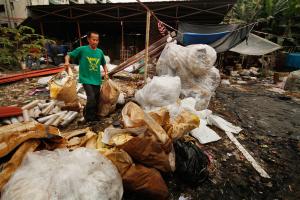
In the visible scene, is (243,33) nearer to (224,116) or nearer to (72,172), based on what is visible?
(224,116)

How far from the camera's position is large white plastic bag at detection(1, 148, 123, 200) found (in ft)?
3.65

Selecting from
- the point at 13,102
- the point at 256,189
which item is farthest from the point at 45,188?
the point at 13,102

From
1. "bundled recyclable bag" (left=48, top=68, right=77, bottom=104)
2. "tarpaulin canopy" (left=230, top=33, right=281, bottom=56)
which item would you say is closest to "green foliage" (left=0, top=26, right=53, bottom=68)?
"bundled recyclable bag" (left=48, top=68, right=77, bottom=104)

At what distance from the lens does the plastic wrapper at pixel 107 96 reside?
10.0ft

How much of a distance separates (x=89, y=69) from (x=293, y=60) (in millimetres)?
10736

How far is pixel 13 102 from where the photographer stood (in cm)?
396

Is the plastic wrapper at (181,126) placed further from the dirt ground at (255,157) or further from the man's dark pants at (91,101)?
the man's dark pants at (91,101)

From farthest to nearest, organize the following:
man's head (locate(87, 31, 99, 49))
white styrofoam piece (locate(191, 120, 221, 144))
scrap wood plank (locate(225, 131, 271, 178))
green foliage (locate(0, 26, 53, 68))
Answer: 1. green foliage (locate(0, 26, 53, 68))
2. man's head (locate(87, 31, 99, 49))
3. white styrofoam piece (locate(191, 120, 221, 144))
4. scrap wood plank (locate(225, 131, 271, 178))

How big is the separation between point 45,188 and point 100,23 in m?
9.22

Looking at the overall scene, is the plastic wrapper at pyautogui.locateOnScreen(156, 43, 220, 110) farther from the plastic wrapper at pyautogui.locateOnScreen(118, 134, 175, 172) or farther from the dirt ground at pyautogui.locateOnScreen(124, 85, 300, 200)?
the plastic wrapper at pyautogui.locateOnScreen(118, 134, 175, 172)

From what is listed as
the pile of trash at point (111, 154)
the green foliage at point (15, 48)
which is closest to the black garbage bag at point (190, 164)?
the pile of trash at point (111, 154)

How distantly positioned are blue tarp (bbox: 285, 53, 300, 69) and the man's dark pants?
10.6 meters

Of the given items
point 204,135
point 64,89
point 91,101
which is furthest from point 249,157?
point 64,89

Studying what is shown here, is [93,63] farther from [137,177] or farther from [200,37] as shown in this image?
[200,37]
